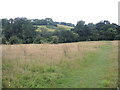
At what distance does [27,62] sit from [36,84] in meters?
3.04

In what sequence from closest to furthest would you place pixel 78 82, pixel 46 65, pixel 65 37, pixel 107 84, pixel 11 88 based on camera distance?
pixel 11 88, pixel 107 84, pixel 78 82, pixel 46 65, pixel 65 37

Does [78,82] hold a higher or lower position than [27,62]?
lower

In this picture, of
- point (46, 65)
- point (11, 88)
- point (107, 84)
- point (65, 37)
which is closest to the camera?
point (11, 88)

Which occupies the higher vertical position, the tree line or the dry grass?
the tree line

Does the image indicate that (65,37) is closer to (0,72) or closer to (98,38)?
(98,38)

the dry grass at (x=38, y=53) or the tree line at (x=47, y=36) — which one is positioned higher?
the tree line at (x=47, y=36)

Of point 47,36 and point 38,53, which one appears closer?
point 38,53

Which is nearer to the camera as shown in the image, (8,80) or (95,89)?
(95,89)

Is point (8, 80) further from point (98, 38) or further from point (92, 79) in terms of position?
point (98, 38)

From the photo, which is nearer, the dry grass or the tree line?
the dry grass

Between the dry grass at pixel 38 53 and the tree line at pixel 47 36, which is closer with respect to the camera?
the dry grass at pixel 38 53

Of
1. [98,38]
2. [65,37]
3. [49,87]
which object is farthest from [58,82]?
[98,38]

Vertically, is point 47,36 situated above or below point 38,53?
above

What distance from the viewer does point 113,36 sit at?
57969 mm
